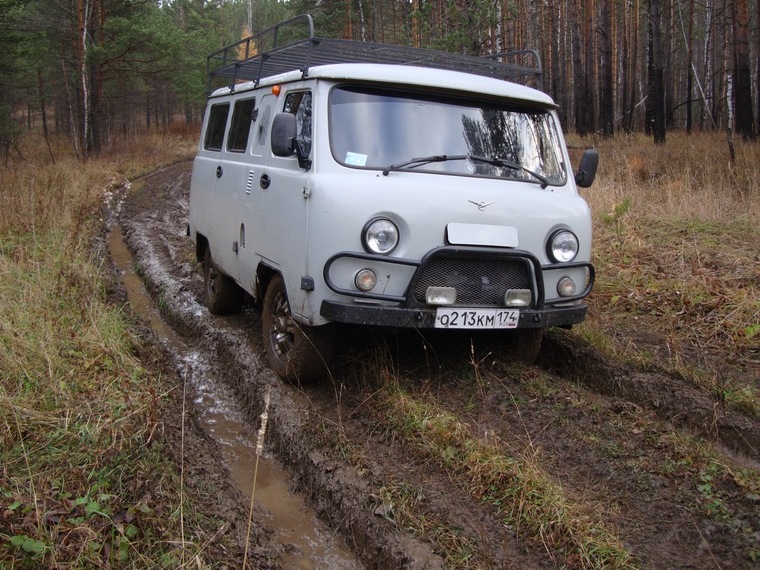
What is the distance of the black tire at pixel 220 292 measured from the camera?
657cm

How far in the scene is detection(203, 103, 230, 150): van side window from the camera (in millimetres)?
6746

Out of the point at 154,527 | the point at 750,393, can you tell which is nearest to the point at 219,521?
the point at 154,527

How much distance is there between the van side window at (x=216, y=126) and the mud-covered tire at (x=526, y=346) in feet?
11.7

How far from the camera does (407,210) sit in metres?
4.07

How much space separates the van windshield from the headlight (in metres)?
0.52

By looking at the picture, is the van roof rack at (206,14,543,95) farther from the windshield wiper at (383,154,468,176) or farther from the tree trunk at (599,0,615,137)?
the tree trunk at (599,0,615,137)

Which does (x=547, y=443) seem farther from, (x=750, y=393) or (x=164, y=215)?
(x=164, y=215)

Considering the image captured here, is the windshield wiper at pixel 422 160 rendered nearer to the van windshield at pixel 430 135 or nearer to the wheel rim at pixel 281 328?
the van windshield at pixel 430 135

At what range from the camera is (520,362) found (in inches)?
199

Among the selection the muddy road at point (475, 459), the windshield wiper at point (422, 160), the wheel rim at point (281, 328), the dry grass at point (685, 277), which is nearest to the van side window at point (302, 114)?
the windshield wiper at point (422, 160)

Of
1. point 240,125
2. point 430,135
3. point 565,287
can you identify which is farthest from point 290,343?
point 240,125

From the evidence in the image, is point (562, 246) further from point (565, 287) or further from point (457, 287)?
point (457, 287)

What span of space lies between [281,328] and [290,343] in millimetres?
154

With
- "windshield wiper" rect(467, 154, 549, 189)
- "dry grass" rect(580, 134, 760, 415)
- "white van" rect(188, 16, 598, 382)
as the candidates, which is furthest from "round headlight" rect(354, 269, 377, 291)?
"dry grass" rect(580, 134, 760, 415)
